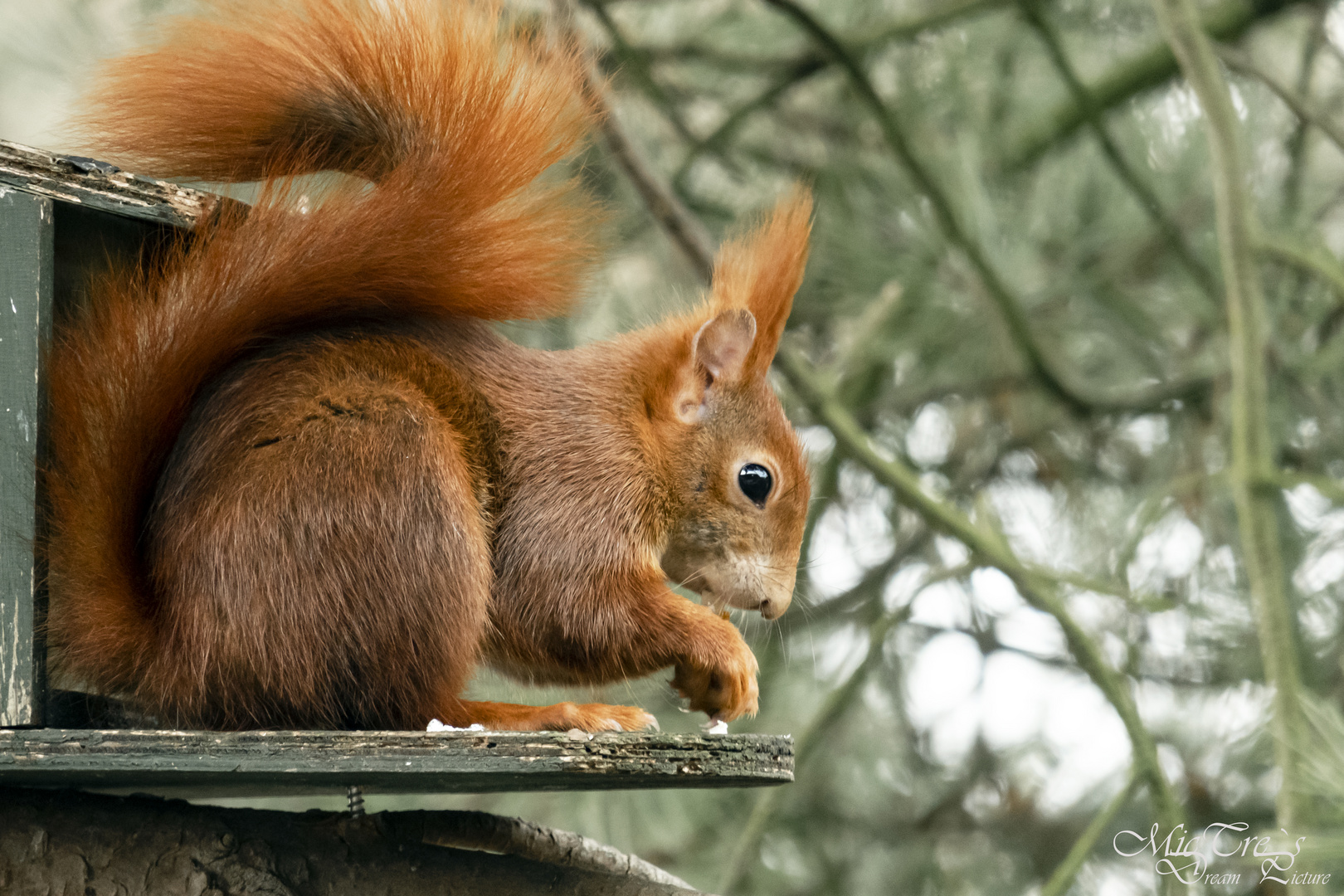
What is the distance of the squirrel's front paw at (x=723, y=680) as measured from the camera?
91 cm

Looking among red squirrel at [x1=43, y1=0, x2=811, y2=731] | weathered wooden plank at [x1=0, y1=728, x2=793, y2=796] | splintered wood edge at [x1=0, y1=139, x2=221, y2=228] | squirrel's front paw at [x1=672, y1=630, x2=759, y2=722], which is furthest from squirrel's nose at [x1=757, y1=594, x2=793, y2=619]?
splintered wood edge at [x1=0, y1=139, x2=221, y2=228]

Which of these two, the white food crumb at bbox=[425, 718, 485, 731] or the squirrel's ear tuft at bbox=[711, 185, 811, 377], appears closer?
the white food crumb at bbox=[425, 718, 485, 731]

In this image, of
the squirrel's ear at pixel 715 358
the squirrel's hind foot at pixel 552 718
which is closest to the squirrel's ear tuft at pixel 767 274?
the squirrel's ear at pixel 715 358

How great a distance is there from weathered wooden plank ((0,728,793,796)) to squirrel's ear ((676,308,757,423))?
0.35 metres

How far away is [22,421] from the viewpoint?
2.77ft

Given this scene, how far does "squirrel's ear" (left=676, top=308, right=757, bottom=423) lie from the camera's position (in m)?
1.08

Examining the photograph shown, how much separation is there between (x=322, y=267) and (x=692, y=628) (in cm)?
39

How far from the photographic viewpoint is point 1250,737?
1.37 meters

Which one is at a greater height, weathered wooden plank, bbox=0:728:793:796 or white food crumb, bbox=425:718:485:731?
white food crumb, bbox=425:718:485:731

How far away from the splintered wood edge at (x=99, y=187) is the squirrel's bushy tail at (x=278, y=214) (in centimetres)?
3

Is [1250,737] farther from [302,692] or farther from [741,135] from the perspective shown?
[741,135]

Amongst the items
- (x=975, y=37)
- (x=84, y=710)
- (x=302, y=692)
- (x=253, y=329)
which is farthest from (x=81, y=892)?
(x=975, y=37)

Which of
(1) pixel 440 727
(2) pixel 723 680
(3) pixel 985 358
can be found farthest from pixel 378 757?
(3) pixel 985 358

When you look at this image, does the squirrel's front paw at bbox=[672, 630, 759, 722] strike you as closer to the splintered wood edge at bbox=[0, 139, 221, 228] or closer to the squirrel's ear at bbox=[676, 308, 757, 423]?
the squirrel's ear at bbox=[676, 308, 757, 423]
